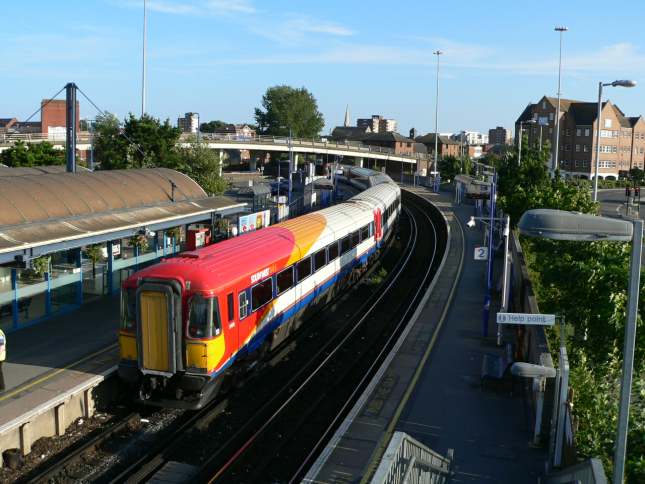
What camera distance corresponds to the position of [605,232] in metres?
7.23

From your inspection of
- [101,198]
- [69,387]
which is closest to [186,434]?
[69,387]

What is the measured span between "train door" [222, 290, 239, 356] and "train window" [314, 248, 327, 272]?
682cm

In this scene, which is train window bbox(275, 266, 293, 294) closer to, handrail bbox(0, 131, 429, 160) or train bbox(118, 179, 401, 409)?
train bbox(118, 179, 401, 409)

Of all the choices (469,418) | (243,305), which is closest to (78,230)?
(243,305)

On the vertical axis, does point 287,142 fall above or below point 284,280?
above

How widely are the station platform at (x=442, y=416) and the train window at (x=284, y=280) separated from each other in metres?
3.53

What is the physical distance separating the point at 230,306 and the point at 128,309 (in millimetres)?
2225

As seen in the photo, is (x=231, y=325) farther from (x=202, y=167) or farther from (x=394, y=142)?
(x=394, y=142)

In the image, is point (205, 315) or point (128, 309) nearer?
point (205, 315)

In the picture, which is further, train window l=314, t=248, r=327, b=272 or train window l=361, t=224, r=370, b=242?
A: train window l=361, t=224, r=370, b=242

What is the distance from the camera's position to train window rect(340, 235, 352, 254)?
25194 mm

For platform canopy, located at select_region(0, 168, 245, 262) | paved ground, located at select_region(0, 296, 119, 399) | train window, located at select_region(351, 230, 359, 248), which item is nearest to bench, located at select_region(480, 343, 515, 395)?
paved ground, located at select_region(0, 296, 119, 399)

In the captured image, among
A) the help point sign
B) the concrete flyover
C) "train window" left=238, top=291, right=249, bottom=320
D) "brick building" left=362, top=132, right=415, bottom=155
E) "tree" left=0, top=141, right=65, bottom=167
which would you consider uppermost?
"brick building" left=362, top=132, right=415, bottom=155

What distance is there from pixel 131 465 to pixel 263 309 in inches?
210
